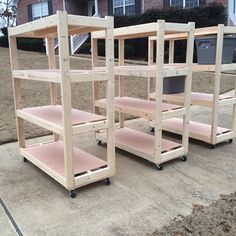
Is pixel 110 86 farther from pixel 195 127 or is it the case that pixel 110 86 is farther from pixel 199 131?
pixel 195 127

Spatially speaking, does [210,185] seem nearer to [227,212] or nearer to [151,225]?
[227,212]

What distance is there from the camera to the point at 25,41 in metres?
14.7

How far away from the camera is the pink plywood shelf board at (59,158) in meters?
3.03

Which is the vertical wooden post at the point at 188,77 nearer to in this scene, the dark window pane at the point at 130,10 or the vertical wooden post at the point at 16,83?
the vertical wooden post at the point at 16,83

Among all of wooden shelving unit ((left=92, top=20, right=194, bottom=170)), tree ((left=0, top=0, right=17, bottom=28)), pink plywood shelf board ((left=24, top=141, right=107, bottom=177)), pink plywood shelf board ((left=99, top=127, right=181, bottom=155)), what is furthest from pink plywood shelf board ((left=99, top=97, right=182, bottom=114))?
tree ((left=0, top=0, right=17, bottom=28))

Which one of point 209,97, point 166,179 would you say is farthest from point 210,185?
point 209,97

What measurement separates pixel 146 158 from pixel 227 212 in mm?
1268

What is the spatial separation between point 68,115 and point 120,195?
90cm

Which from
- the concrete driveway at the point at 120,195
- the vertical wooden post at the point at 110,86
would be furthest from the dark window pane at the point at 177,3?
the vertical wooden post at the point at 110,86

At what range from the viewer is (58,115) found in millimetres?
3316

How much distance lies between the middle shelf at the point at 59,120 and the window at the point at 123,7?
42.7 feet

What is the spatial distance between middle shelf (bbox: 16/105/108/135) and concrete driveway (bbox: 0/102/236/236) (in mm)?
604

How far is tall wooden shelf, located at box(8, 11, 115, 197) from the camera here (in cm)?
259

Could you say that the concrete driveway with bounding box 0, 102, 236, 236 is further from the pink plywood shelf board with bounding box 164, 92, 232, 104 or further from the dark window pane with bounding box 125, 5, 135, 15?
the dark window pane with bounding box 125, 5, 135, 15
